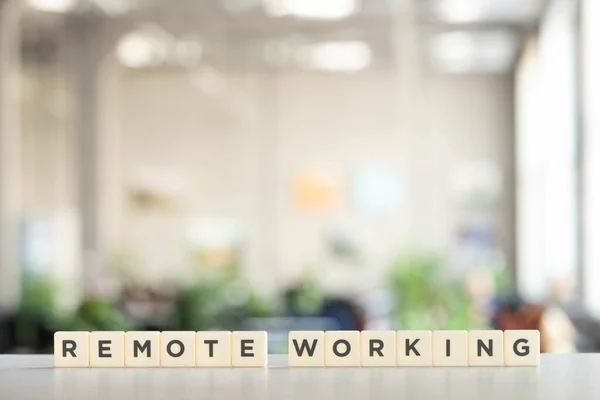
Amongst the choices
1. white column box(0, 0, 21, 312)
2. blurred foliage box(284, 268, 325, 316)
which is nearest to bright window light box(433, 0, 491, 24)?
blurred foliage box(284, 268, 325, 316)

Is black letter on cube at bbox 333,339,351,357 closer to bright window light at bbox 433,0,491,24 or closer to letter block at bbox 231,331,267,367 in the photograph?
letter block at bbox 231,331,267,367

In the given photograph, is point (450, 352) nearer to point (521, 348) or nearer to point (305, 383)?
point (521, 348)

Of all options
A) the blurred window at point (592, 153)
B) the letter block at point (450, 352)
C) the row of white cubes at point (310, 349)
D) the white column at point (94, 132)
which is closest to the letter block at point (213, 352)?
the row of white cubes at point (310, 349)

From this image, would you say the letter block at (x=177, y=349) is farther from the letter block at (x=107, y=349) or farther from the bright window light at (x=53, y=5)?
the bright window light at (x=53, y=5)

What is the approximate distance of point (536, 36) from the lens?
31.2ft

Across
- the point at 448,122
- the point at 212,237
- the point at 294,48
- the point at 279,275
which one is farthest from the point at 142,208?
the point at 448,122

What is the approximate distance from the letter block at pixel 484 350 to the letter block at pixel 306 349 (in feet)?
0.57

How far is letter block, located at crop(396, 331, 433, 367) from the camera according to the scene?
1110 millimetres

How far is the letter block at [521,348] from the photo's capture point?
1.12 meters

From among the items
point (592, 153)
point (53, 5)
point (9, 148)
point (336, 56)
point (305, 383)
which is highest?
point (53, 5)

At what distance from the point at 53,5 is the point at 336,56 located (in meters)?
2.81

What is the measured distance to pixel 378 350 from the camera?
1.12m

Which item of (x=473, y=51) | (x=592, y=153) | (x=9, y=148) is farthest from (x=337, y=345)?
(x=473, y=51)

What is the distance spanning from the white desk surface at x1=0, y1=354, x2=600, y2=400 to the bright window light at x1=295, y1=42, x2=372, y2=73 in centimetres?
865
